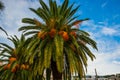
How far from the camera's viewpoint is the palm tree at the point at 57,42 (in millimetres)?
26750

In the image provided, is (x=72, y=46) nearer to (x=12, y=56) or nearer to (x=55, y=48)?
(x=55, y=48)

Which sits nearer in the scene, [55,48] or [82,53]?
[55,48]

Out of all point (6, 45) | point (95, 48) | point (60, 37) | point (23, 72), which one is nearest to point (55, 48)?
point (60, 37)

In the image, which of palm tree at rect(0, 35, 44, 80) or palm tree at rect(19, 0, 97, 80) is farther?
palm tree at rect(0, 35, 44, 80)

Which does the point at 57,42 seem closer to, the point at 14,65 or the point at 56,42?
the point at 56,42

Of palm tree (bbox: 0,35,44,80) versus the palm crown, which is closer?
the palm crown

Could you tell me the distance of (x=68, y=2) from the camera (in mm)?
30156

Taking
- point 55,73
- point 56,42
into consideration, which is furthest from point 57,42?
point 55,73

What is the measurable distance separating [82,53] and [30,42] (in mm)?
5709

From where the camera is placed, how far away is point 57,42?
86.1ft

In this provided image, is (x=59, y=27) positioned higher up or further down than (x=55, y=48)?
higher up

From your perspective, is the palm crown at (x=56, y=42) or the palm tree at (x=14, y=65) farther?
the palm tree at (x=14, y=65)

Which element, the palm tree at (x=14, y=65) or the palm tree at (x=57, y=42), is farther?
the palm tree at (x=14, y=65)

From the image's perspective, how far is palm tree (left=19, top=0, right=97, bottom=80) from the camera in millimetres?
26750
